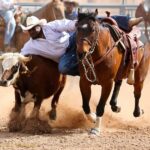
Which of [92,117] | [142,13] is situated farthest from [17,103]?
[142,13]

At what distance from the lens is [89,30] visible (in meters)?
7.61

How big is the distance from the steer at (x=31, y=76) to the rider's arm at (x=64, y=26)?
19.2 inches

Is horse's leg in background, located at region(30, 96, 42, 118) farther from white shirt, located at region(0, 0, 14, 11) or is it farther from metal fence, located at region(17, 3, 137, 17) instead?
metal fence, located at region(17, 3, 137, 17)

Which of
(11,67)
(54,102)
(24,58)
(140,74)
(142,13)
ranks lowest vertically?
(54,102)

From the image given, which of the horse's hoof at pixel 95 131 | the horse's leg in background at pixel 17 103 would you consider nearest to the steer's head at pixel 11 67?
the horse's leg in background at pixel 17 103

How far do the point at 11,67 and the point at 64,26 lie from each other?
0.97 m

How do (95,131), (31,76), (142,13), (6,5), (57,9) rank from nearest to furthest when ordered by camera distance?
1. (95,131)
2. (31,76)
3. (57,9)
4. (6,5)
5. (142,13)

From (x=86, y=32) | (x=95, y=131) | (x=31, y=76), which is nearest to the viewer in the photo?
(x=86, y=32)

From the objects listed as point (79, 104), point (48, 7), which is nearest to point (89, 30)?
point (79, 104)

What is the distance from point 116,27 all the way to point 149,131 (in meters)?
1.59

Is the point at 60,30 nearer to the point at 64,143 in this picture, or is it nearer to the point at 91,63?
the point at 91,63

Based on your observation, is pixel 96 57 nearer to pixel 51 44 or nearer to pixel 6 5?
pixel 51 44

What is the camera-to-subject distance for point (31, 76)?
847 cm

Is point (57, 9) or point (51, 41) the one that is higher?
point (57, 9)
